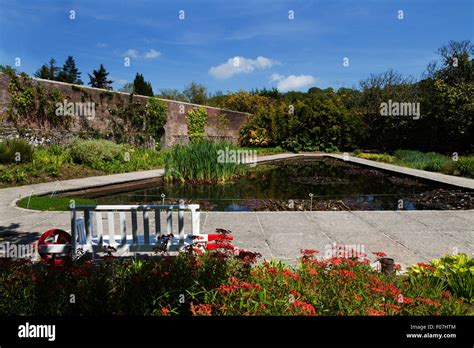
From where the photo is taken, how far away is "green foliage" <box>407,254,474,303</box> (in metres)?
2.50

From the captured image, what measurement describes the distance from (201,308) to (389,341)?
1154 mm

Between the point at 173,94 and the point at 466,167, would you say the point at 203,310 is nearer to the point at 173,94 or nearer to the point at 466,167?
the point at 466,167

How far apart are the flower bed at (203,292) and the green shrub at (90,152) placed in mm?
9458

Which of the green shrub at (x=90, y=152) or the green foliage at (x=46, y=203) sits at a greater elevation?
the green shrub at (x=90, y=152)

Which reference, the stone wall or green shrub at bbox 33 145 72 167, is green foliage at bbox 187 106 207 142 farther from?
green shrub at bbox 33 145 72 167

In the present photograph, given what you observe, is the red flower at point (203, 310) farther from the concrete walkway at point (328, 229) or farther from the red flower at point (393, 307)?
the concrete walkway at point (328, 229)

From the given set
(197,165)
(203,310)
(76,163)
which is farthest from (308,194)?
(76,163)

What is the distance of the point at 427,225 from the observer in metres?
4.89

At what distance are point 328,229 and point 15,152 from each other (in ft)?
29.7

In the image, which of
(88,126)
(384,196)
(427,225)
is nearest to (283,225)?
(427,225)

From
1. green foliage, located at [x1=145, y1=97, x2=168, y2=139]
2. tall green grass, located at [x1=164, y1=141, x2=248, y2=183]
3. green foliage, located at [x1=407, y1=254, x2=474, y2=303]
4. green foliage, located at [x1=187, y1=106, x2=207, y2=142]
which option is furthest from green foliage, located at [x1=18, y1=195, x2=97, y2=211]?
green foliage, located at [x1=187, y1=106, x2=207, y2=142]

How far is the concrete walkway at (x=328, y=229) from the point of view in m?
3.83

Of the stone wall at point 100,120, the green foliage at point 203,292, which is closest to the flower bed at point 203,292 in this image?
the green foliage at point 203,292

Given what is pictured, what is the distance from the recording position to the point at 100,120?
50.6 ft
